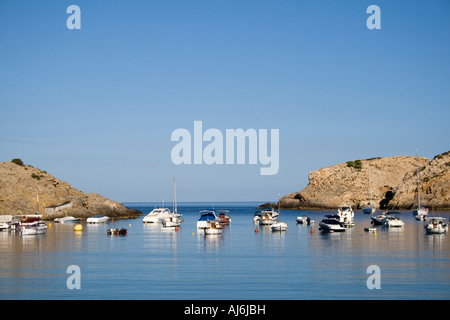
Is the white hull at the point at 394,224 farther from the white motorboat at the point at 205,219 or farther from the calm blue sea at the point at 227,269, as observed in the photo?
the white motorboat at the point at 205,219

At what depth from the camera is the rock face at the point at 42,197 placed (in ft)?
404

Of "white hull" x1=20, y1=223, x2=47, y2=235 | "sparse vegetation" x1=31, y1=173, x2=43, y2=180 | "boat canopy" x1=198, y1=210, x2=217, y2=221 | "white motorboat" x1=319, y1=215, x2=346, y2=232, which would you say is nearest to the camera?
Answer: "white hull" x1=20, y1=223, x2=47, y2=235

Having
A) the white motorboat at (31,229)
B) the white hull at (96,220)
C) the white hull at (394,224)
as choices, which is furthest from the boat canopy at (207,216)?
the white hull at (394,224)

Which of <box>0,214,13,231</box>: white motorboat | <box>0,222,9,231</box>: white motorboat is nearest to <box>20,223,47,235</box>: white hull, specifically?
<box>0,222,9,231</box>: white motorboat

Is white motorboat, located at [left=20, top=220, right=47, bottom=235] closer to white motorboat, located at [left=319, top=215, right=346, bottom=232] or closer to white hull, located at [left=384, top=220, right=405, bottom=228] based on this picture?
white motorboat, located at [left=319, top=215, right=346, bottom=232]

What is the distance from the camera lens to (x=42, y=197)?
427ft

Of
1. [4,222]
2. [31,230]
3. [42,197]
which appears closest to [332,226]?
[31,230]

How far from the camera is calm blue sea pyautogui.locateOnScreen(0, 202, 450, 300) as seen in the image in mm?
33375

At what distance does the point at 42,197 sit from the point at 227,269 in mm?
97398

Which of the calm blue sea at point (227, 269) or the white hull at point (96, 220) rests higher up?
the calm blue sea at point (227, 269)

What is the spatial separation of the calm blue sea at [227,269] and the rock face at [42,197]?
58636mm

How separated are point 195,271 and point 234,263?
6.04m

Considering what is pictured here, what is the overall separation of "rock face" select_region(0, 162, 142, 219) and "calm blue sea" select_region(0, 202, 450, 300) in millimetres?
58636

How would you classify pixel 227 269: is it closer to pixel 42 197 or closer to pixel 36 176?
pixel 42 197
